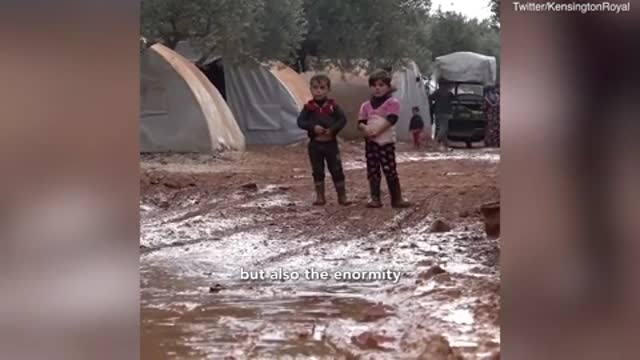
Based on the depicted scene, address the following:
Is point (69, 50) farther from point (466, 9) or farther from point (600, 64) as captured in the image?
point (600, 64)

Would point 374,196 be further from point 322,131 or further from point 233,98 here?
point 233,98

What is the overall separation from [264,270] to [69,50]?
109cm

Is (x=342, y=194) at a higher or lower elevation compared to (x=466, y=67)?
lower

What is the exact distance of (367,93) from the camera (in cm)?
298

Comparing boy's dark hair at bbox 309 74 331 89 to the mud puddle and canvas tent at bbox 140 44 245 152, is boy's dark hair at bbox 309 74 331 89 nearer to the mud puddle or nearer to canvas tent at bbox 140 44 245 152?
canvas tent at bbox 140 44 245 152

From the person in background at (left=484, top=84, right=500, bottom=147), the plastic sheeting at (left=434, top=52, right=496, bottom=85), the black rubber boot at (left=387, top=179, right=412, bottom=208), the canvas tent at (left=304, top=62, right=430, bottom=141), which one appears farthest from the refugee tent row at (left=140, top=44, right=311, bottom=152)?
the person in background at (left=484, top=84, right=500, bottom=147)

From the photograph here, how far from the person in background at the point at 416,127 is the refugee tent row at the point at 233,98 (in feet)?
0.06

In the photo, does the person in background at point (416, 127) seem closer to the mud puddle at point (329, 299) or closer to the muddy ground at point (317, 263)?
the muddy ground at point (317, 263)

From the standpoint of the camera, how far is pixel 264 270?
2.99 metres

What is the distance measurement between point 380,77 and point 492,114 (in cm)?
43

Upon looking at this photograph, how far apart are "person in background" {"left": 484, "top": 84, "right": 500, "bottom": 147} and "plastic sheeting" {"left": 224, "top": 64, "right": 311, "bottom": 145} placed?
650 millimetres

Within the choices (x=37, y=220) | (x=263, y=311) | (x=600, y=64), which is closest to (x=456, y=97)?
(x=600, y=64)

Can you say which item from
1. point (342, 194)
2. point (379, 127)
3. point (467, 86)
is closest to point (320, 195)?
point (342, 194)

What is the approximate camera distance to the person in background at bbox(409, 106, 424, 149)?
118 inches
